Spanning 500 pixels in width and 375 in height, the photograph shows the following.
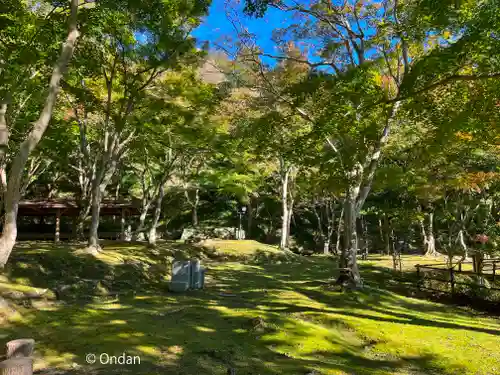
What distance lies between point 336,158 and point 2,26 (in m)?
11.7

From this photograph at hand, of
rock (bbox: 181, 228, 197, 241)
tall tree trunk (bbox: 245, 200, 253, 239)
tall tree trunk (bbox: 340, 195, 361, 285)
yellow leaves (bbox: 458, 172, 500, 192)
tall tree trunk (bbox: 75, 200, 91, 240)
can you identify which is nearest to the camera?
tall tree trunk (bbox: 340, 195, 361, 285)

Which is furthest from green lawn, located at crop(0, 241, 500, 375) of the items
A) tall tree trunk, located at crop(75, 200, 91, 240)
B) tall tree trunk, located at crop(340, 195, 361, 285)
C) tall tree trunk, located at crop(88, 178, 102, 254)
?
tall tree trunk, located at crop(75, 200, 91, 240)

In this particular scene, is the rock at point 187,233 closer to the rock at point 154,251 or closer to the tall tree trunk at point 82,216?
the tall tree trunk at point 82,216

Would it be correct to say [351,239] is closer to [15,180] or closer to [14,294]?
[14,294]

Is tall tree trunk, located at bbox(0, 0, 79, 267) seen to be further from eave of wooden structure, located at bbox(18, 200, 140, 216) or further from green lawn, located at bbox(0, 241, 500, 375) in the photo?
eave of wooden structure, located at bbox(18, 200, 140, 216)

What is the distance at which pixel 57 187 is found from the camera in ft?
126

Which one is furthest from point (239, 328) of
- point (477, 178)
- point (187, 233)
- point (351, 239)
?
point (187, 233)

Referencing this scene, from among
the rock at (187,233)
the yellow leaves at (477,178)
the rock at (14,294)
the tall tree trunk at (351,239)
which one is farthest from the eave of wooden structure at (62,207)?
the yellow leaves at (477,178)

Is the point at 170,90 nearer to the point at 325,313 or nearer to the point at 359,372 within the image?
the point at 325,313

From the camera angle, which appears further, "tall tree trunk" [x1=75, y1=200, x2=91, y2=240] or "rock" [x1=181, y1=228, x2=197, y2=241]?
"rock" [x1=181, y1=228, x2=197, y2=241]

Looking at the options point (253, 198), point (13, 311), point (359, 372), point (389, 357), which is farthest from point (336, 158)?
point (253, 198)

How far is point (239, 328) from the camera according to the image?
8.33 m

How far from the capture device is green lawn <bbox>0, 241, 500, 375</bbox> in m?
6.34

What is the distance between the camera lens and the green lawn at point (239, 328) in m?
6.34
